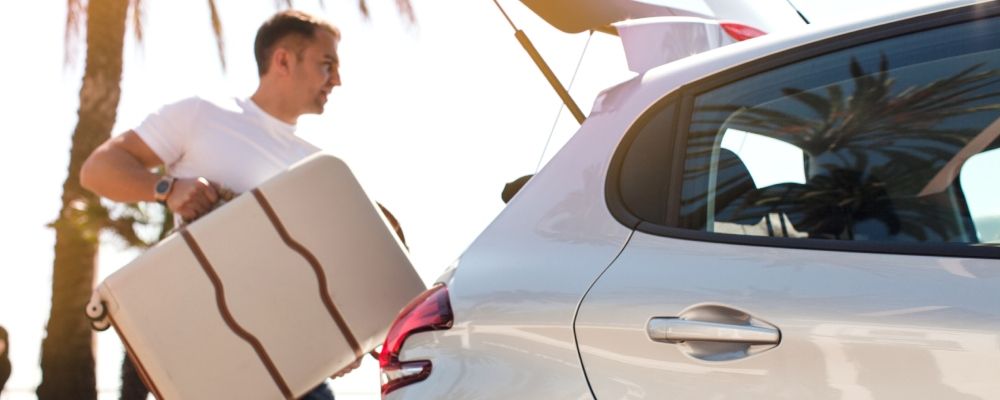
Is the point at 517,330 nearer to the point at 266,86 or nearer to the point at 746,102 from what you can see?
the point at 746,102

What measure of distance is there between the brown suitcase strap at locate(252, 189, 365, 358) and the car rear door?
80 centimetres

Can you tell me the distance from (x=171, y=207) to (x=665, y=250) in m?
1.37

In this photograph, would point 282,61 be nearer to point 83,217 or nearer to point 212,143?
point 212,143

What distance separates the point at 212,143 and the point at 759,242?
1.64 m

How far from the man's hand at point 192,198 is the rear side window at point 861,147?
4.02 ft

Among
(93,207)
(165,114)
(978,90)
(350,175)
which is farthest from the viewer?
(93,207)

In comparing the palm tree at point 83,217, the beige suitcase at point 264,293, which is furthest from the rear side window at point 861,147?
the palm tree at point 83,217

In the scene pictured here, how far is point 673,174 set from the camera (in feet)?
7.09

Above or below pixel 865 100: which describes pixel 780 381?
below

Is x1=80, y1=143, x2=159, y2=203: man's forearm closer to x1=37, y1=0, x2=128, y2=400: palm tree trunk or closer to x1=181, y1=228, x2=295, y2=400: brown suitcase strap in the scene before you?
x1=181, y1=228, x2=295, y2=400: brown suitcase strap

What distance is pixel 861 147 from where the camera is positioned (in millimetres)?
2020

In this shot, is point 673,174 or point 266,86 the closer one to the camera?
point 673,174

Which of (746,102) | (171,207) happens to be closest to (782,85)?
(746,102)

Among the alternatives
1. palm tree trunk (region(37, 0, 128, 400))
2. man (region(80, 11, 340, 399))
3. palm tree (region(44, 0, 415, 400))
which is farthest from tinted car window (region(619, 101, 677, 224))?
palm tree trunk (region(37, 0, 128, 400))
